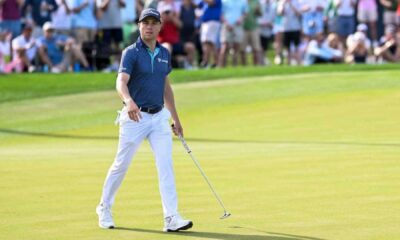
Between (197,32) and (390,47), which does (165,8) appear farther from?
(390,47)

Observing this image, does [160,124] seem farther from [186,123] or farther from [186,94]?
[186,94]

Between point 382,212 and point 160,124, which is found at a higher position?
point 160,124

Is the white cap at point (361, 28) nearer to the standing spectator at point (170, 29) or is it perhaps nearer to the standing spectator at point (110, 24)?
the standing spectator at point (170, 29)

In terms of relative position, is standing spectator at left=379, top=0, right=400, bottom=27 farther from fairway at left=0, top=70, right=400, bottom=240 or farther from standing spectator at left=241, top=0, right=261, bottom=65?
fairway at left=0, top=70, right=400, bottom=240

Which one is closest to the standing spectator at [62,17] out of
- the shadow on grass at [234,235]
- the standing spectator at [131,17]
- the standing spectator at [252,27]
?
the standing spectator at [131,17]

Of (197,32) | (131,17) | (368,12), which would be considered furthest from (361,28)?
(131,17)

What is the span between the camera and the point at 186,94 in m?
27.8

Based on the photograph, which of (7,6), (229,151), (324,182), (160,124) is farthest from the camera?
(7,6)

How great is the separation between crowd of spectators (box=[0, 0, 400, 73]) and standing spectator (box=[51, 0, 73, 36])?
0.08ft

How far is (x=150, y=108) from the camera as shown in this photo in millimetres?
11336

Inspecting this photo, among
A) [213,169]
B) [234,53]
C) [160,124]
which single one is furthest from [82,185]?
[234,53]

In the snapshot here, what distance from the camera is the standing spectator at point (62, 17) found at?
31.1 meters

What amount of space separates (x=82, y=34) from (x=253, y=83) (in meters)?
4.95

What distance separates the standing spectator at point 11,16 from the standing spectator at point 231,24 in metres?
4.84
